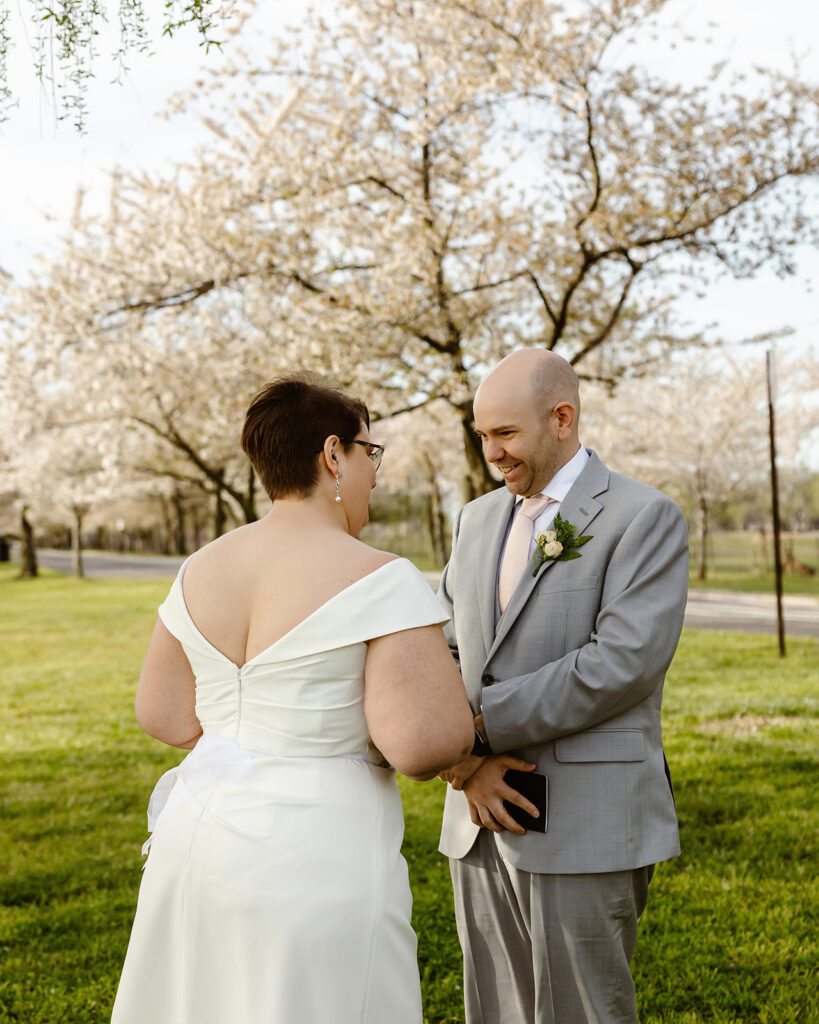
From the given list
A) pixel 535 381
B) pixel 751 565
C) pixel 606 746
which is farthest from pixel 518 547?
pixel 751 565

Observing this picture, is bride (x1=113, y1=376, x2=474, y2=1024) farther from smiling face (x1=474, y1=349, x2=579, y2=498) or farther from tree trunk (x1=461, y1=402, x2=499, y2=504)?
tree trunk (x1=461, y1=402, x2=499, y2=504)

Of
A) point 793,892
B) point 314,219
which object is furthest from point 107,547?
point 793,892

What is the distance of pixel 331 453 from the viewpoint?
236cm

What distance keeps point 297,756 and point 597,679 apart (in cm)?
85

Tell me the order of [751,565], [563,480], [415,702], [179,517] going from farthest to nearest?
[179,517], [751,565], [563,480], [415,702]

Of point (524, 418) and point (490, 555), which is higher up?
point (524, 418)

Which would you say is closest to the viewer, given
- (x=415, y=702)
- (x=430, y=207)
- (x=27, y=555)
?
(x=415, y=702)

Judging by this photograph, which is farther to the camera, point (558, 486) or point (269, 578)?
point (558, 486)

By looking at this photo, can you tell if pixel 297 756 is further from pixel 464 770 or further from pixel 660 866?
pixel 660 866

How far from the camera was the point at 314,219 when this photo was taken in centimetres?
1190

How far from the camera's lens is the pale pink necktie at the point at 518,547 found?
9.75 ft

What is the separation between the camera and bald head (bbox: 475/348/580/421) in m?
2.82

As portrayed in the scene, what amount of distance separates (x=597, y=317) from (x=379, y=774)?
11608 millimetres

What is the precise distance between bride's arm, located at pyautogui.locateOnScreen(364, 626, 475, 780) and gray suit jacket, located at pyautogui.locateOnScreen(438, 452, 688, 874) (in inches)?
20.0
